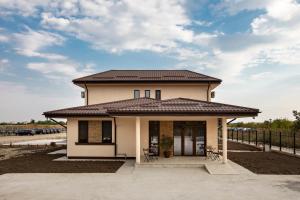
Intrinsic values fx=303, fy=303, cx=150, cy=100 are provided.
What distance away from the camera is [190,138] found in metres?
18.6

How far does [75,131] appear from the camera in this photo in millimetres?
18750

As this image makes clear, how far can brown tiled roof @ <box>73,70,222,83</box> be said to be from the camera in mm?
21734

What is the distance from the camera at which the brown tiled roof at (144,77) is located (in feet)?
71.3

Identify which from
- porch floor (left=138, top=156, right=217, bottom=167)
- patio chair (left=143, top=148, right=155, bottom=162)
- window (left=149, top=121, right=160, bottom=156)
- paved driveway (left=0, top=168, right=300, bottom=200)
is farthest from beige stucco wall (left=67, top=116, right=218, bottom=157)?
paved driveway (left=0, top=168, right=300, bottom=200)

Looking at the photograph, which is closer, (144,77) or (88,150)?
(88,150)

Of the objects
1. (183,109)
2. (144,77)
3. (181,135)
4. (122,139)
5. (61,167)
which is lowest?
(61,167)

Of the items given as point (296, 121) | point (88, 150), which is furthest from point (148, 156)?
point (296, 121)

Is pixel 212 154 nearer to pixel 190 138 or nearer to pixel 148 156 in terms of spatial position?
pixel 190 138

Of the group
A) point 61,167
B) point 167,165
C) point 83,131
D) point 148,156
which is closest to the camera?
point 61,167

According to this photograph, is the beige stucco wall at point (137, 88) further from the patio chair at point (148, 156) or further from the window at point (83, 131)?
the patio chair at point (148, 156)

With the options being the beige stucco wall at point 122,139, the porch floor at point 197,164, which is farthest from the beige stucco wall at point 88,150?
the porch floor at point 197,164

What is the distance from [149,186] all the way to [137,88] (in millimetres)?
12286

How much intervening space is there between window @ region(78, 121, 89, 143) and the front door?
18.1ft

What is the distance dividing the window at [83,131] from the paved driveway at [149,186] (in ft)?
19.9
